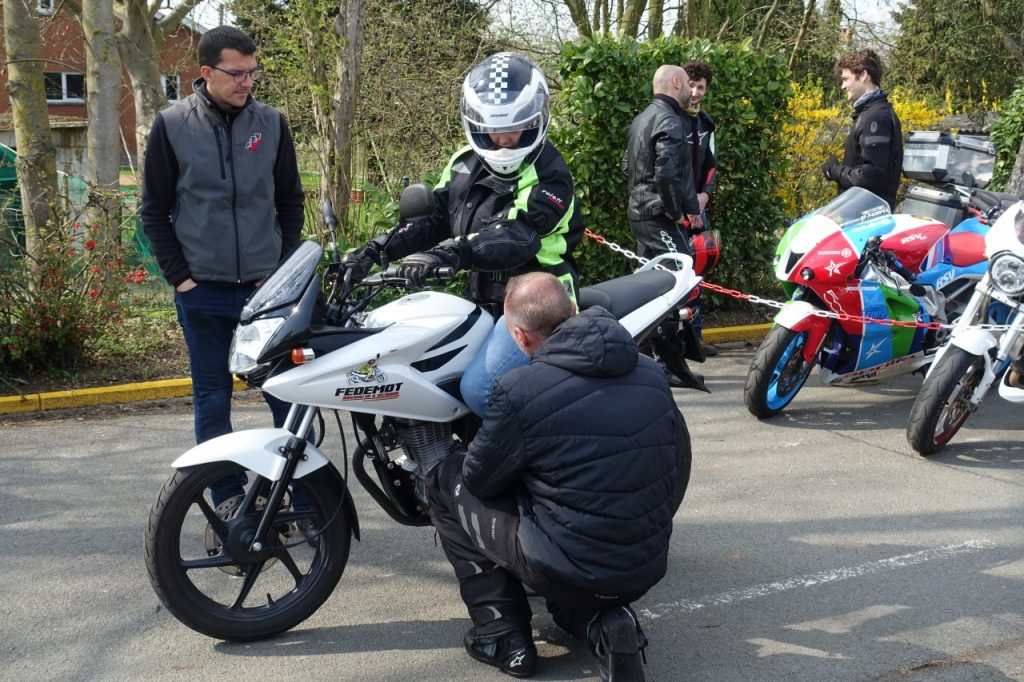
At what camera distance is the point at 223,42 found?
13.4 ft

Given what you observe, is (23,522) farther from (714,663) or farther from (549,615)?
(714,663)

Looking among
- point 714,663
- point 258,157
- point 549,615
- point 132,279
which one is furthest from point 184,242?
point 132,279

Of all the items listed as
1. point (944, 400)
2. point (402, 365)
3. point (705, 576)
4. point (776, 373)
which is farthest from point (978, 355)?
point (402, 365)

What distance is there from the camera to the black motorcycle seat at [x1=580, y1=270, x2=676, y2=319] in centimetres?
422

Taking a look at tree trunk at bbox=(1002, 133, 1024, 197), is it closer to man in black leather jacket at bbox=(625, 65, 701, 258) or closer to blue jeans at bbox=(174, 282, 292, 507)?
man in black leather jacket at bbox=(625, 65, 701, 258)

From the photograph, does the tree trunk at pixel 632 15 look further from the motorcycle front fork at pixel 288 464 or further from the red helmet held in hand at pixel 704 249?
the motorcycle front fork at pixel 288 464

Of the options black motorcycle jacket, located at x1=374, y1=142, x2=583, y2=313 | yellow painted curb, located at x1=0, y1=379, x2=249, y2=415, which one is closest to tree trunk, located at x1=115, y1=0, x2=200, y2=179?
yellow painted curb, located at x1=0, y1=379, x2=249, y2=415

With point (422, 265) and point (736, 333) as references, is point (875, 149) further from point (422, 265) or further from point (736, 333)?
point (422, 265)

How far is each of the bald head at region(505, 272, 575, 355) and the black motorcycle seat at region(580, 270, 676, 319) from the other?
79cm

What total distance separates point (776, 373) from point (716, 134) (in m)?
3.08

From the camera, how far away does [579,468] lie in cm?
321

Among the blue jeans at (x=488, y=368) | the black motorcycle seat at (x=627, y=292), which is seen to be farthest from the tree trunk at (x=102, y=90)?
the blue jeans at (x=488, y=368)

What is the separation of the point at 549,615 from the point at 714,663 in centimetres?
64

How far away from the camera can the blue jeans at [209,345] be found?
429 centimetres
